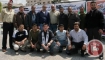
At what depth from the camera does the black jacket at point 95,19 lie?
18.3 feet

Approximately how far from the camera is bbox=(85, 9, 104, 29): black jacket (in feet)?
18.3

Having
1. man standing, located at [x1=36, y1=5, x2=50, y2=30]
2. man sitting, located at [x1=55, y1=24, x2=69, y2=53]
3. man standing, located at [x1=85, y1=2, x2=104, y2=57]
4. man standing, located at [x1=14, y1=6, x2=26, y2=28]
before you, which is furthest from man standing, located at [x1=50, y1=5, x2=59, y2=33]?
man standing, located at [x1=85, y1=2, x2=104, y2=57]

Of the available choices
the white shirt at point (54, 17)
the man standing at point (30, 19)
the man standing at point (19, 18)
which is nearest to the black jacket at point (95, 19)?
the white shirt at point (54, 17)

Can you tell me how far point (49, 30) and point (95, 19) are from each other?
1845mm

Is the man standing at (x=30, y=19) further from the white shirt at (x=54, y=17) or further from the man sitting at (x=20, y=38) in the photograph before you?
the white shirt at (x=54, y=17)

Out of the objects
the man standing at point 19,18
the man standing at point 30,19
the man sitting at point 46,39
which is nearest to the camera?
the man sitting at point 46,39

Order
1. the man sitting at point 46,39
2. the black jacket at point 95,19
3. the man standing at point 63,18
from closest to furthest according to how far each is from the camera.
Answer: the black jacket at point 95,19 → the man sitting at point 46,39 → the man standing at point 63,18

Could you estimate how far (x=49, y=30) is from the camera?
6504 mm

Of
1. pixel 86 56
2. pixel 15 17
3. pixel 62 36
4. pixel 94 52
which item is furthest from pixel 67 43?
pixel 15 17

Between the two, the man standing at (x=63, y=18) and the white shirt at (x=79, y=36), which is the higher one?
the man standing at (x=63, y=18)

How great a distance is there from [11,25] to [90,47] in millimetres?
3266

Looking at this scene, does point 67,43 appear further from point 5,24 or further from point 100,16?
point 5,24

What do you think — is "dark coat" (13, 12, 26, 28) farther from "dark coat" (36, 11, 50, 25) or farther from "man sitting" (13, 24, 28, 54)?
"dark coat" (36, 11, 50, 25)

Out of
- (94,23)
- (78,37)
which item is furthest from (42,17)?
(94,23)
